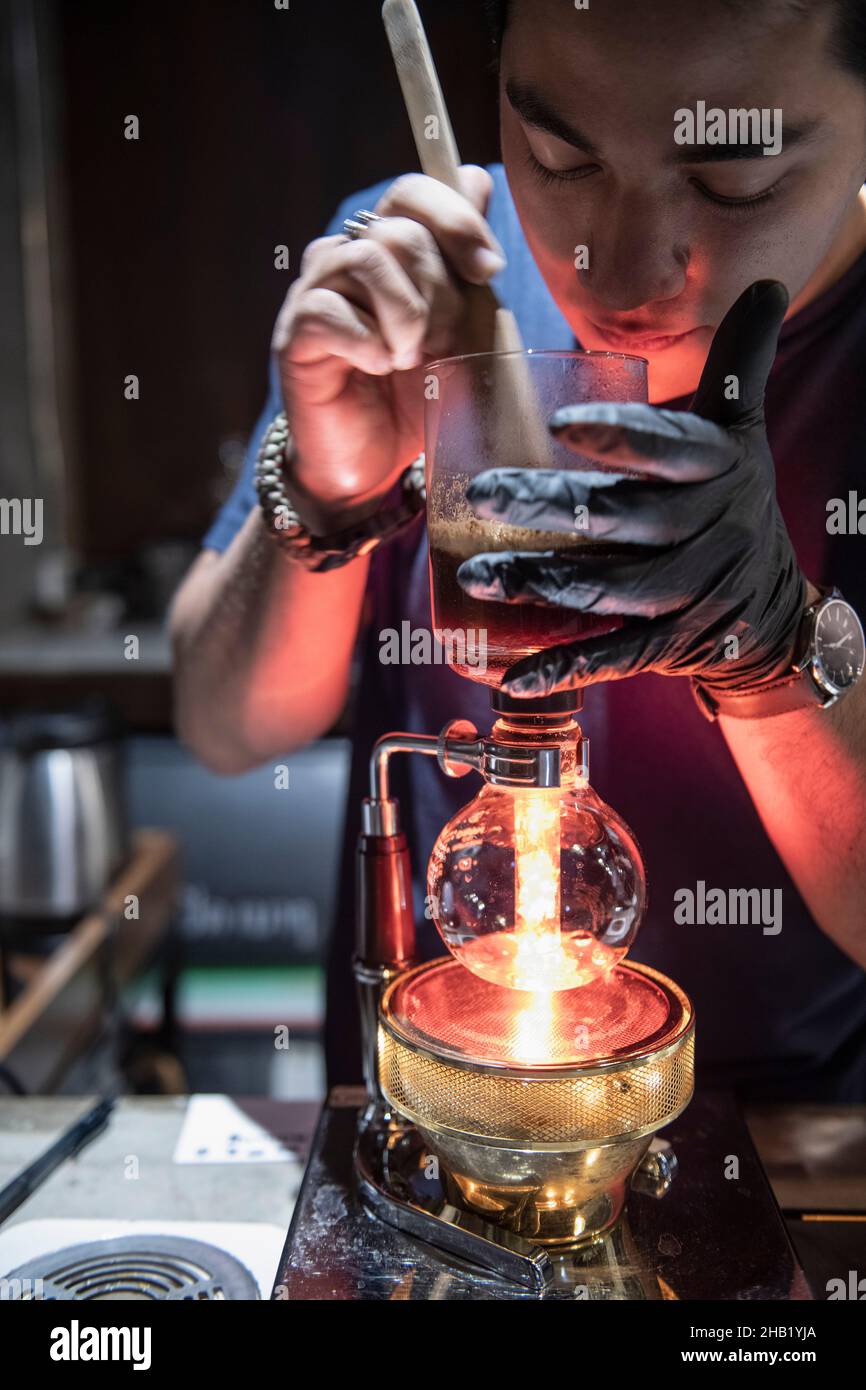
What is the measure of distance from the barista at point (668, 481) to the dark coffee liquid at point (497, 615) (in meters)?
0.04

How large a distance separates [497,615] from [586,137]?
339 mm

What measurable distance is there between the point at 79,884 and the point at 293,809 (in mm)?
1093

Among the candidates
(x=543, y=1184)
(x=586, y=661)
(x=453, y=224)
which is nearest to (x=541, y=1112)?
(x=543, y=1184)

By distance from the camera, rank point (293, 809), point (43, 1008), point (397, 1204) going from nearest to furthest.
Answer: point (397, 1204) < point (43, 1008) < point (293, 809)

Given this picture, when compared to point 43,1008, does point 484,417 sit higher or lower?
higher

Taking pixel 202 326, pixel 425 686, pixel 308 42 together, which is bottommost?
pixel 425 686

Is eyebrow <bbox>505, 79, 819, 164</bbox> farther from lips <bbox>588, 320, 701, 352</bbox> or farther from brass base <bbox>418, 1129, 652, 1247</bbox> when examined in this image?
brass base <bbox>418, 1129, 652, 1247</bbox>

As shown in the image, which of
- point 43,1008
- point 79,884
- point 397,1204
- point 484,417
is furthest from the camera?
point 79,884

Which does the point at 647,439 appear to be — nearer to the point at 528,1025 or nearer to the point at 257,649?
the point at 528,1025

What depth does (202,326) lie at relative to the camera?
154 inches

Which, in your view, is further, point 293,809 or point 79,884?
point 293,809

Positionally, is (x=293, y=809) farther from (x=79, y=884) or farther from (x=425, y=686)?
(x=425, y=686)

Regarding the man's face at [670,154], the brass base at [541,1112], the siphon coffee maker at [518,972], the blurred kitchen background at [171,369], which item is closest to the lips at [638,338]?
the man's face at [670,154]
